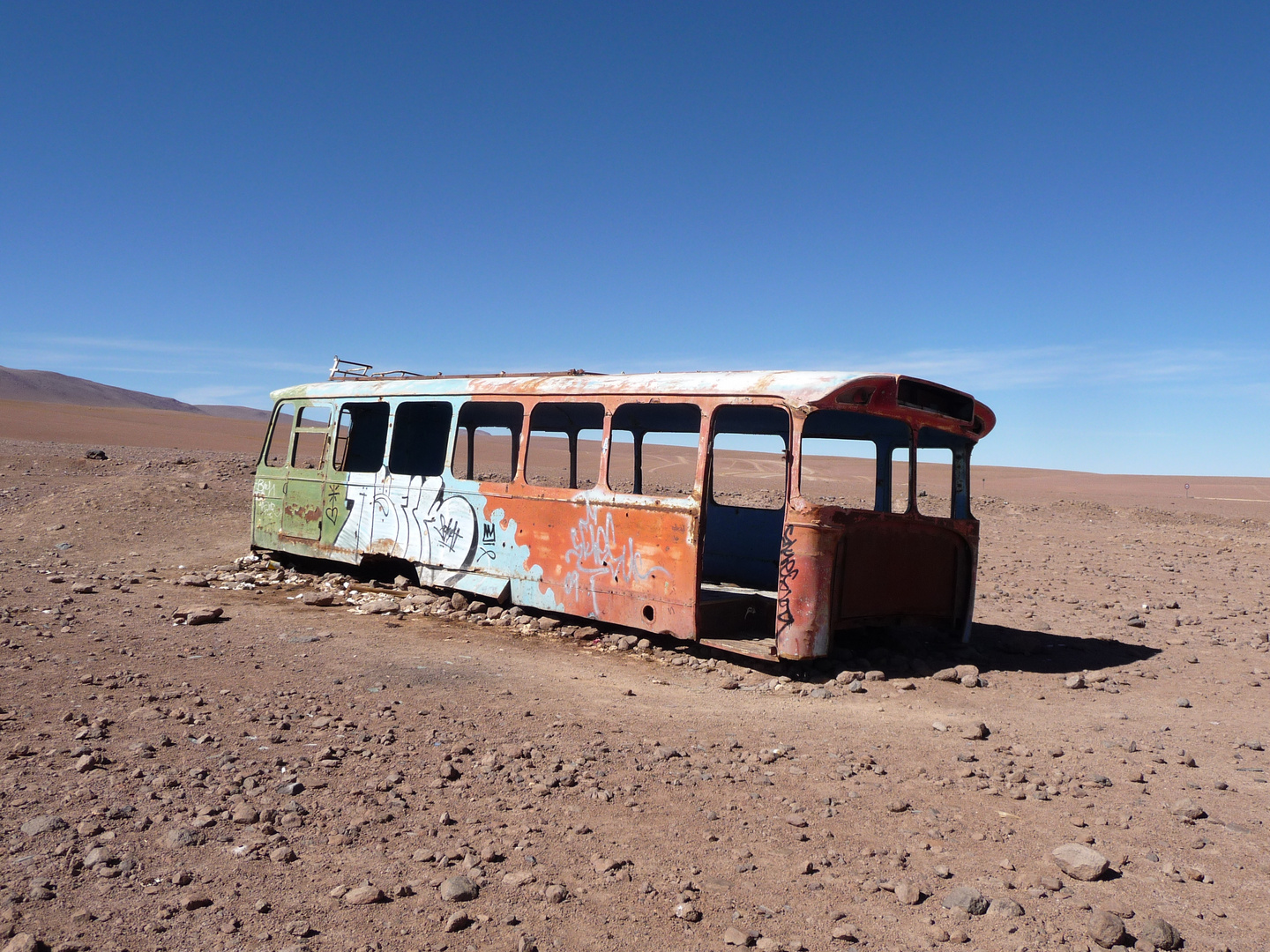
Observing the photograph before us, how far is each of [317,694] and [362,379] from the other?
588 cm

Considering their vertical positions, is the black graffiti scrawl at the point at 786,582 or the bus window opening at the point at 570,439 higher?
the bus window opening at the point at 570,439

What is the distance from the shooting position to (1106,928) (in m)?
2.83

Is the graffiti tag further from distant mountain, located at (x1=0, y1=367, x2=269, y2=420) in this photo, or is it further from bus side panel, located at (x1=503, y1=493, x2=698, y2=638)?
distant mountain, located at (x1=0, y1=367, x2=269, y2=420)

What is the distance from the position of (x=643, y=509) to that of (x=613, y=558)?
55 cm

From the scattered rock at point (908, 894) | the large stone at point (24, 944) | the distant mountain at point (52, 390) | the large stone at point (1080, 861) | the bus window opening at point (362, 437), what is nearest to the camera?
the large stone at point (24, 944)

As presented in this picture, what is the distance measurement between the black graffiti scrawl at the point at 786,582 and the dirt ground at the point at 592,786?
18.3 inches

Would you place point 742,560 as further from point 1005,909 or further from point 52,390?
point 52,390

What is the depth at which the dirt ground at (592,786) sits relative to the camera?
2.92 metres

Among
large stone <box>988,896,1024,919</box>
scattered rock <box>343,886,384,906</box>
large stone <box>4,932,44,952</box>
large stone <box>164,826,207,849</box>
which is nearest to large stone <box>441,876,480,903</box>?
scattered rock <box>343,886,384,906</box>

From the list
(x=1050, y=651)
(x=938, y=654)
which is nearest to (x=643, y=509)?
(x=938, y=654)

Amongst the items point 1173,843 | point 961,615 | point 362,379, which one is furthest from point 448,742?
point 362,379

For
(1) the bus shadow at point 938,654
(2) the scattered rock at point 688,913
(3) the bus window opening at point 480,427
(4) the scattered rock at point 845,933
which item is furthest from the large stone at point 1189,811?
(3) the bus window opening at point 480,427

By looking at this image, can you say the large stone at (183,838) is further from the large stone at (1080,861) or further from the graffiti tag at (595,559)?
the graffiti tag at (595,559)

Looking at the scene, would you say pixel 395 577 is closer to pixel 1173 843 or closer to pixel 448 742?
pixel 448 742
